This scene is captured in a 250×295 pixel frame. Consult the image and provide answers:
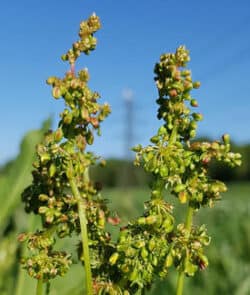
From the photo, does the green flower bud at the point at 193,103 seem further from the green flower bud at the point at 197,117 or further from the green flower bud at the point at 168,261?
the green flower bud at the point at 168,261

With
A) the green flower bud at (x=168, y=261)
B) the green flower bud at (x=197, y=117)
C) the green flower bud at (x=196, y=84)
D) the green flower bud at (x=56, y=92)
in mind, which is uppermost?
the green flower bud at (x=196, y=84)

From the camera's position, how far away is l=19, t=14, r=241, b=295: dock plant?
3.00 feet

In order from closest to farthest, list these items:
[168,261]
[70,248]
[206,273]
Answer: [168,261] → [206,273] → [70,248]

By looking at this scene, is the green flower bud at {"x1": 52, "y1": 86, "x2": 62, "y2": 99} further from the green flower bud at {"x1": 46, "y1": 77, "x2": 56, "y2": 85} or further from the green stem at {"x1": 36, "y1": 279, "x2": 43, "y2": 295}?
the green stem at {"x1": 36, "y1": 279, "x2": 43, "y2": 295}

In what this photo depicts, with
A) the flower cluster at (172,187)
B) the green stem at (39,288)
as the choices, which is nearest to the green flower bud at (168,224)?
the flower cluster at (172,187)

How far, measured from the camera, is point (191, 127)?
96 centimetres

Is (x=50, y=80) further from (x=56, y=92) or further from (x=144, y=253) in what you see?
(x=144, y=253)

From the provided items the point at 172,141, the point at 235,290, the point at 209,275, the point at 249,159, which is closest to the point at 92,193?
the point at 172,141

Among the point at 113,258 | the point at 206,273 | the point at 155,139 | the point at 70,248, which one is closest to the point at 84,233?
the point at 113,258

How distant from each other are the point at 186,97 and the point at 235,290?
3471 mm

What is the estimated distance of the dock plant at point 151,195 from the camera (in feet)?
3.00

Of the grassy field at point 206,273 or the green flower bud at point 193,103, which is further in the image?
the grassy field at point 206,273

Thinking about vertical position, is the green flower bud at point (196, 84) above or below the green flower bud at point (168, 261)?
above

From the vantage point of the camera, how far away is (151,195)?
92cm
